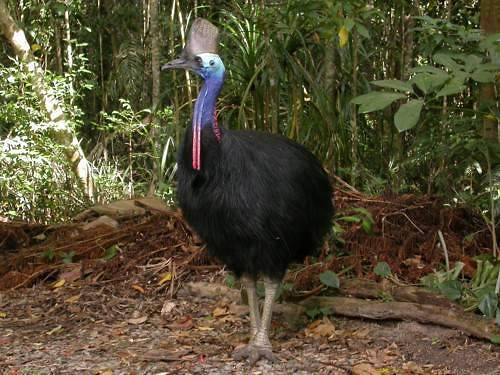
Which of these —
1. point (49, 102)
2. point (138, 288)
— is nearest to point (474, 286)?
point (138, 288)

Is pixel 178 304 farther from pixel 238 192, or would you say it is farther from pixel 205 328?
pixel 238 192

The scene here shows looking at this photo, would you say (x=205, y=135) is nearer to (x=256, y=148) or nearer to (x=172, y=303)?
(x=256, y=148)

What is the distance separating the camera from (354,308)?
3717 millimetres

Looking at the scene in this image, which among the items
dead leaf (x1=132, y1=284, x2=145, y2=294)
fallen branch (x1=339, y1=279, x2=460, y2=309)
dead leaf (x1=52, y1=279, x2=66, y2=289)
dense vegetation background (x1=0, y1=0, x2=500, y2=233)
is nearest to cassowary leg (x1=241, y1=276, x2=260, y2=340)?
fallen branch (x1=339, y1=279, x2=460, y2=309)

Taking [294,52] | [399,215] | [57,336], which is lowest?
[57,336]

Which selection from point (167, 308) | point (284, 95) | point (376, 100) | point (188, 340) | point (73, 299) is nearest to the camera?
point (376, 100)

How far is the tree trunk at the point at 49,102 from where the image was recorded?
22.3 feet

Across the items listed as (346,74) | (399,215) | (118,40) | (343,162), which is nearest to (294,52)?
(346,74)

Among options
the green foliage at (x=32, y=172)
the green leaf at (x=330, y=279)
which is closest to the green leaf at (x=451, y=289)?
the green leaf at (x=330, y=279)

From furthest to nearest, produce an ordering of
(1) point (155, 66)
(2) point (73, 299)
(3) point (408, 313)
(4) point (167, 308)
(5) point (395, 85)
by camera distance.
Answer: (1) point (155, 66) < (2) point (73, 299) < (4) point (167, 308) < (3) point (408, 313) < (5) point (395, 85)

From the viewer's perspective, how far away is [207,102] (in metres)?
3.23

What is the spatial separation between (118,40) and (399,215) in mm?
6014

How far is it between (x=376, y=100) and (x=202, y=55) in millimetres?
953

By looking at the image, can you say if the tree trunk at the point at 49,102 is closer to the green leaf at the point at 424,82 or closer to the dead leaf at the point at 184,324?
the dead leaf at the point at 184,324
